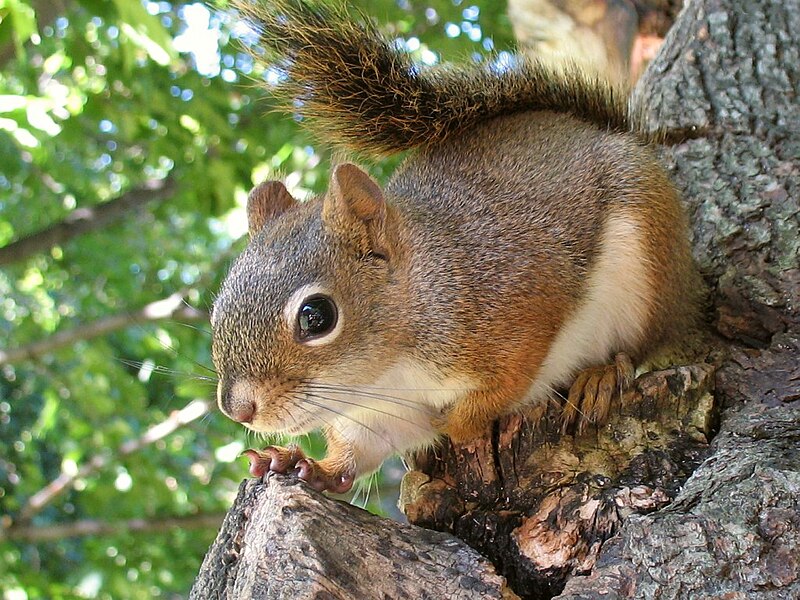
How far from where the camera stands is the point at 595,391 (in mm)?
1654

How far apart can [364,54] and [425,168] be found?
1.05 ft

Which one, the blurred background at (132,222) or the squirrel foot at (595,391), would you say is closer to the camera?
the squirrel foot at (595,391)

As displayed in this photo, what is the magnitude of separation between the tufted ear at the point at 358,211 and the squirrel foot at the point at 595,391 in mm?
496

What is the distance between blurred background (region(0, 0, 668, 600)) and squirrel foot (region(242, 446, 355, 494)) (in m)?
0.81

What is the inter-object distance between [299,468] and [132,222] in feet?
13.4

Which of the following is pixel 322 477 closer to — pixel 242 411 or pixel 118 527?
pixel 242 411

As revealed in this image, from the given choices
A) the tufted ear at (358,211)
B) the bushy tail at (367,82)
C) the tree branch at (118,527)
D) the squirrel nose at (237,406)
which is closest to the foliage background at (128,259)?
the tree branch at (118,527)

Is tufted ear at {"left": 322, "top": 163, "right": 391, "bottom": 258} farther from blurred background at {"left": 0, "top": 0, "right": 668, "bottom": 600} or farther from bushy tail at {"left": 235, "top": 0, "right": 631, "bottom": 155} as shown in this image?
blurred background at {"left": 0, "top": 0, "right": 668, "bottom": 600}

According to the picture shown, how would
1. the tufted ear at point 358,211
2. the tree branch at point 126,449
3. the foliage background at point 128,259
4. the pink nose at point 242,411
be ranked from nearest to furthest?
the pink nose at point 242,411 < the tufted ear at point 358,211 < the foliage background at point 128,259 < the tree branch at point 126,449

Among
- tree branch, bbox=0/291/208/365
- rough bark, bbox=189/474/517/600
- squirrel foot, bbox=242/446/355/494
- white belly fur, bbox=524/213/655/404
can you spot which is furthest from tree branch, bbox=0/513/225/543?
rough bark, bbox=189/474/517/600

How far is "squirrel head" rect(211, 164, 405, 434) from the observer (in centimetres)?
151

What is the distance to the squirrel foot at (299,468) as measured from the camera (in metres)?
1.62

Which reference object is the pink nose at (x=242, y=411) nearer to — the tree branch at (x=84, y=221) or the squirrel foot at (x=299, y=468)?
the squirrel foot at (x=299, y=468)

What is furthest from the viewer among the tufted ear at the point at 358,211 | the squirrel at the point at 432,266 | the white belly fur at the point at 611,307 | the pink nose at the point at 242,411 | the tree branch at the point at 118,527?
the tree branch at the point at 118,527
